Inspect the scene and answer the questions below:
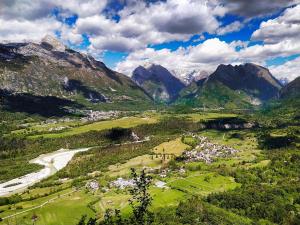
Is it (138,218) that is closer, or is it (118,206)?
(138,218)

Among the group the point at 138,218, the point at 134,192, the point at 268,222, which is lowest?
the point at 268,222

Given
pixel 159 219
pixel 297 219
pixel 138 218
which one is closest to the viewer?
pixel 138 218

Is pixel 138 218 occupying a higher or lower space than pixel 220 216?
higher

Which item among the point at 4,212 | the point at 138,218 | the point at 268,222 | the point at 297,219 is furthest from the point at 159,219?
the point at 138,218

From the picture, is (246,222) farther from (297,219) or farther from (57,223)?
(57,223)

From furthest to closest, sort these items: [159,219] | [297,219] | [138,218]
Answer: [297,219] < [159,219] < [138,218]

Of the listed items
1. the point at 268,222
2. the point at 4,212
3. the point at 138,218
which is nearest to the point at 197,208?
the point at 268,222

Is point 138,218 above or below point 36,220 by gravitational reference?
above

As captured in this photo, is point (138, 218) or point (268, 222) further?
point (268, 222)

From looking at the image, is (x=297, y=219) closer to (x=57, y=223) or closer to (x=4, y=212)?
(x=57, y=223)
